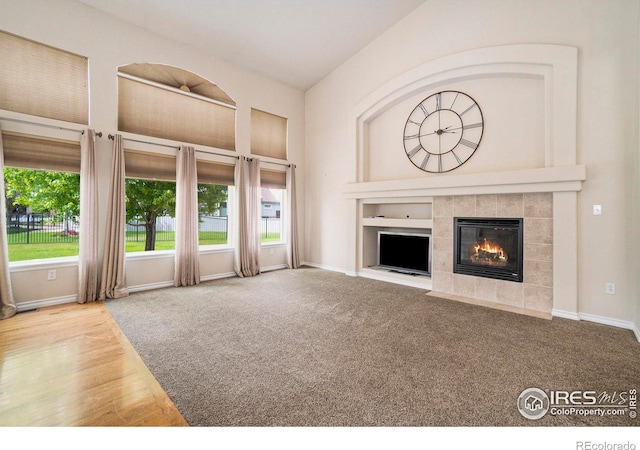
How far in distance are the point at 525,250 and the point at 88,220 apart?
5813 mm

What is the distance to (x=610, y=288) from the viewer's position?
3.20 metres

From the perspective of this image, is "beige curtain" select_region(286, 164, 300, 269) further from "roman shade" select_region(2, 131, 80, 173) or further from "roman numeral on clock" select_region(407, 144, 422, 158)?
"roman shade" select_region(2, 131, 80, 173)

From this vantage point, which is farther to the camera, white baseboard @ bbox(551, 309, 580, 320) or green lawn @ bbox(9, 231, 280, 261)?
green lawn @ bbox(9, 231, 280, 261)

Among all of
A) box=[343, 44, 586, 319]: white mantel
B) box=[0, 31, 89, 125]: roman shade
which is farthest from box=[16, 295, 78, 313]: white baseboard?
box=[343, 44, 586, 319]: white mantel

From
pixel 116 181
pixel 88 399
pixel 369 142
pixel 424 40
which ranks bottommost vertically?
pixel 88 399

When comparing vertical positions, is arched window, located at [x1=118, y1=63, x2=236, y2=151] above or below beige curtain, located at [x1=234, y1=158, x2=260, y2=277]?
above

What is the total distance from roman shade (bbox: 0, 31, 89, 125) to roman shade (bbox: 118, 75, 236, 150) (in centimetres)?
48

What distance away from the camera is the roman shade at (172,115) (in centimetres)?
437

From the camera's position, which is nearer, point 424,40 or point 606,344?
point 606,344

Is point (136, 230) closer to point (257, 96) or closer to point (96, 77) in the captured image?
point (96, 77)

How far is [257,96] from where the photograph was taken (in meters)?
5.88

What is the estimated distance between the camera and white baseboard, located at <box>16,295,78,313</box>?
11.7ft
